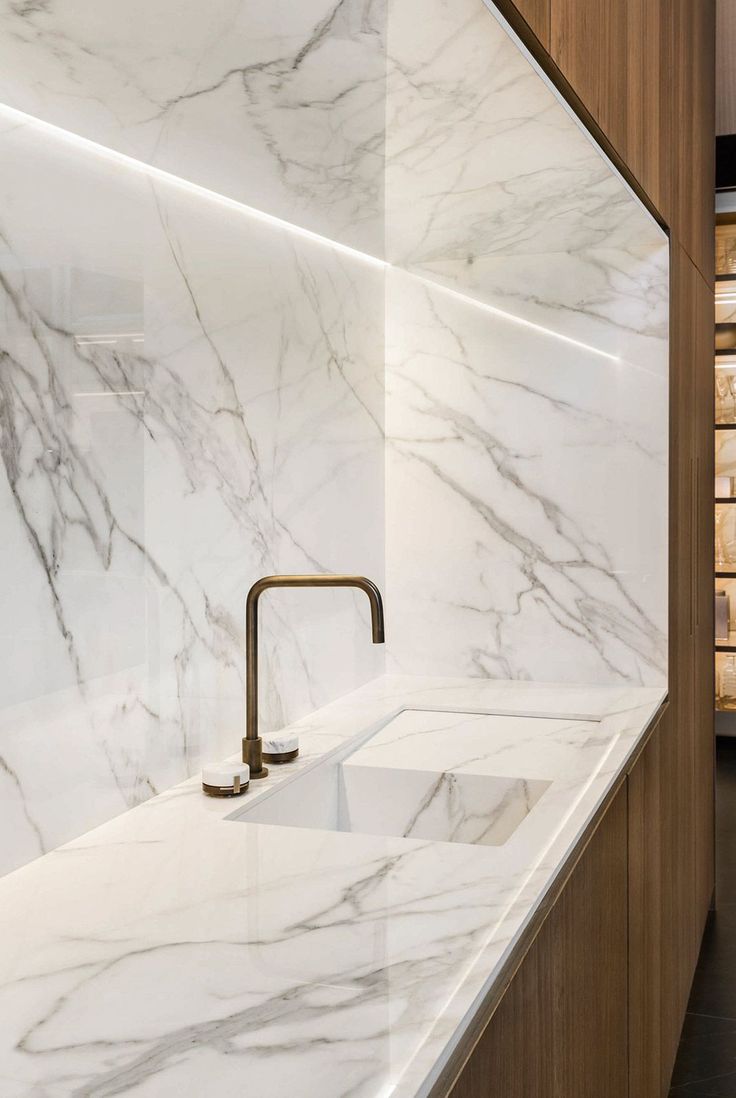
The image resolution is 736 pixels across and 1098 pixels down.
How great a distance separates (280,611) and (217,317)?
535 mm

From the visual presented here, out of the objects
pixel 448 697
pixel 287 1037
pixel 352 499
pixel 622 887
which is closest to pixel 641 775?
pixel 622 887

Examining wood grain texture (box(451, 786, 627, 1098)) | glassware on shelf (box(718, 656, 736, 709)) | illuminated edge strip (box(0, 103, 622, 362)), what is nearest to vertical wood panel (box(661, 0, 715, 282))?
illuminated edge strip (box(0, 103, 622, 362))

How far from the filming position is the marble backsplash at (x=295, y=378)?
4.04 ft

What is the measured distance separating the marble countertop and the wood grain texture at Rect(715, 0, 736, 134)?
3131 millimetres

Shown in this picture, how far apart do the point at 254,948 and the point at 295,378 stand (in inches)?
46.4

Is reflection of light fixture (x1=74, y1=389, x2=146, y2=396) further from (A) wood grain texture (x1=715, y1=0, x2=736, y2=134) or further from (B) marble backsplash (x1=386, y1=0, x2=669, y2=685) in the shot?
(A) wood grain texture (x1=715, y1=0, x2=736, y2=134)

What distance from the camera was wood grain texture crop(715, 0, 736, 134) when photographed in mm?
3709

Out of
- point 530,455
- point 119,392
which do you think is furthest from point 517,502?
point 119,392

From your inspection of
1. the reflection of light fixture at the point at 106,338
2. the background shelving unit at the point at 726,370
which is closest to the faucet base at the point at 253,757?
the reflection of light fixture at the point at 106,338

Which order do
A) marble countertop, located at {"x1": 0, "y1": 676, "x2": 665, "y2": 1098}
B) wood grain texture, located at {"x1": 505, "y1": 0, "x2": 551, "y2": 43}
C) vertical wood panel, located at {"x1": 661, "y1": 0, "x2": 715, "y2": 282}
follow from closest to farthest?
marble countertop, located at {"x1": 0, "y1": 676, "x2": 665, "y2": 1098} → wood grain texture, located at {"x1": 505, "y1": 0, "x2": 551, "y2": 43} → vertical wood panel, located at {"x1": 661, "y1": 0, "x2": 715, "y2": 282}

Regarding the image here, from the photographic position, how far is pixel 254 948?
1.00 meters

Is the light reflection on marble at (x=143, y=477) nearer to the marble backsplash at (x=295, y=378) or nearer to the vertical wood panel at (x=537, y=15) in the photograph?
the marble backsplash at (x=295, y=378)

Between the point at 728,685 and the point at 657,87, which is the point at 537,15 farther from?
the point at 728,685

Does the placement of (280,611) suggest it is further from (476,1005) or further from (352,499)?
(476,1005)
